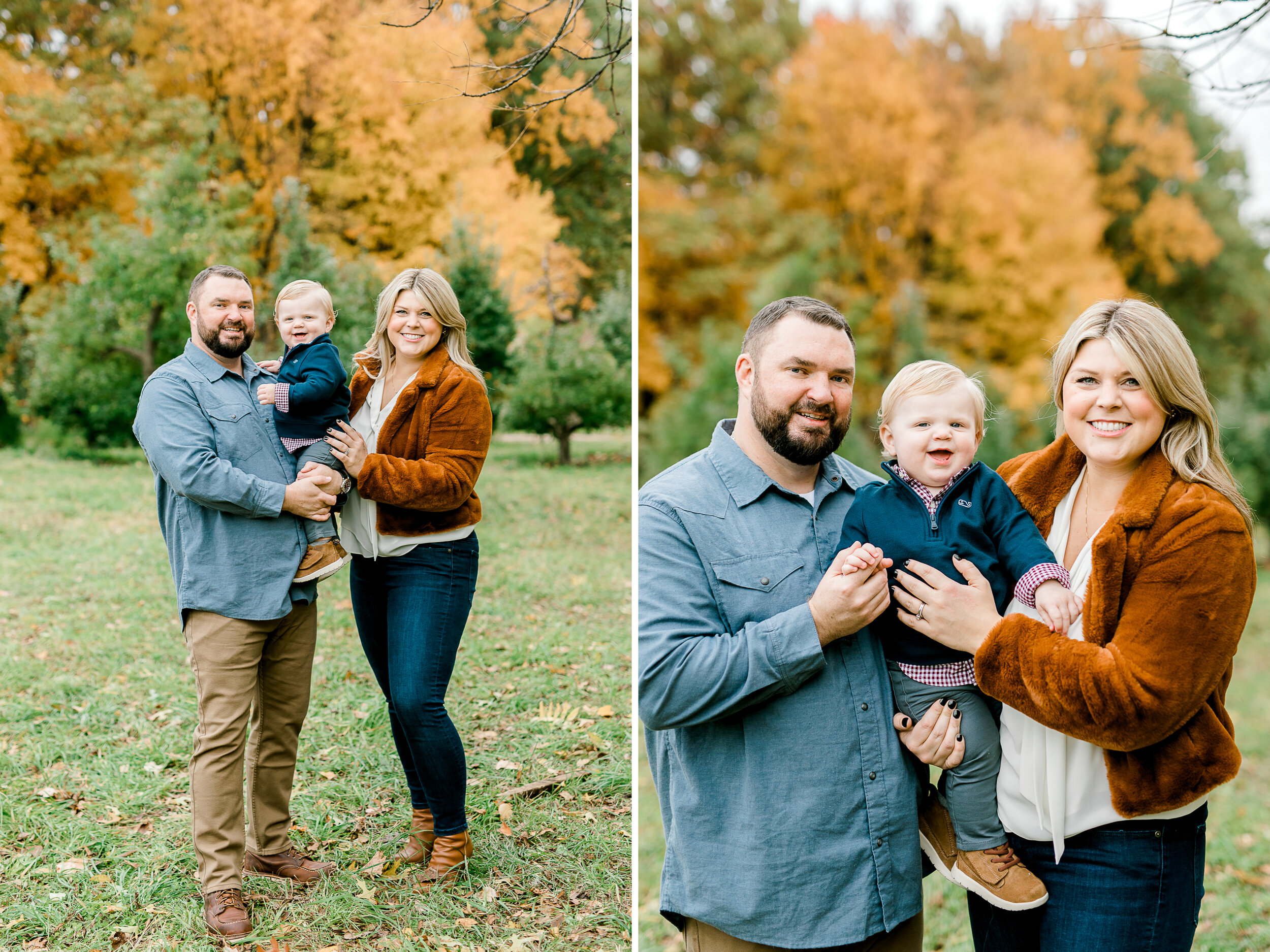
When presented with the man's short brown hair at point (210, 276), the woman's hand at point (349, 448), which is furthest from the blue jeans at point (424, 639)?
the man's short brown hair at point (210, 276)

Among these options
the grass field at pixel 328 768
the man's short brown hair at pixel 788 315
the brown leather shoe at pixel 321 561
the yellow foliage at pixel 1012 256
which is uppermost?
the yellow foliage at pixel 1012 256

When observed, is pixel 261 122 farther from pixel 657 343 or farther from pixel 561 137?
pixel 657 343

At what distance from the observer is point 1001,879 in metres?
2.36

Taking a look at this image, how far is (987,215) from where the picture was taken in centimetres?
1858

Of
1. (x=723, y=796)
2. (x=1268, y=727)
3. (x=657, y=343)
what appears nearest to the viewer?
(x=723, y=796)

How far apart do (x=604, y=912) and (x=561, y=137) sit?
12746mm

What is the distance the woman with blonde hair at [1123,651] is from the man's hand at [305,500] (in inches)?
85.0

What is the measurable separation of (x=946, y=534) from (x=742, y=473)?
1.79ft

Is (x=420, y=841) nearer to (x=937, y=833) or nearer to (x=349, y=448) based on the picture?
(x=349, y=448)

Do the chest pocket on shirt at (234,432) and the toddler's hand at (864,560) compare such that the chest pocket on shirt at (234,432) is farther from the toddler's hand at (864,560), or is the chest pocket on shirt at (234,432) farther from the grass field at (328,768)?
the toddler's hand at (864,560)

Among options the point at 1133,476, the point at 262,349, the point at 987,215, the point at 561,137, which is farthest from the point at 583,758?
the point at 987,215

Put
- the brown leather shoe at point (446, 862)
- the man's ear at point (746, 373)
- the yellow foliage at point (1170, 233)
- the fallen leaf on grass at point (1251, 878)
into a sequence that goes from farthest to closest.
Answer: the yellow foliage at point (1170, 233)
the fallen leaf on grass at point (1251, 878)
the brown leather shoe at point (446, 862)
the man's ear at point (746, 373)

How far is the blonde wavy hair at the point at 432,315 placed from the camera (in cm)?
364

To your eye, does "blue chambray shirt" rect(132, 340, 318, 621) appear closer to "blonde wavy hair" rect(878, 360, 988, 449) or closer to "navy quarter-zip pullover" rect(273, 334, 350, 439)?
"navy quarter-zip pullover" rect(273, 334, 350, 439)
